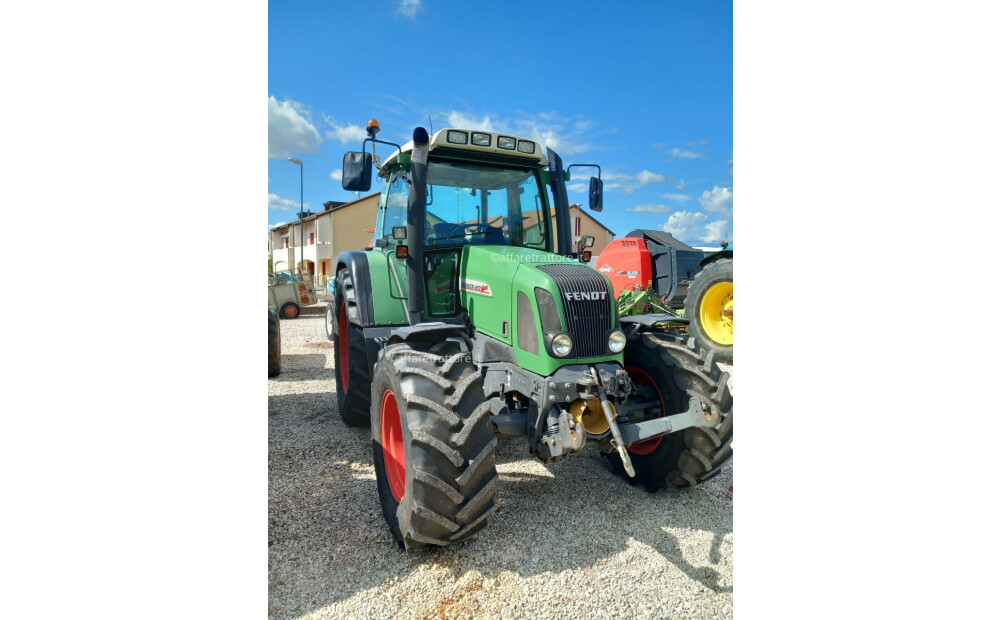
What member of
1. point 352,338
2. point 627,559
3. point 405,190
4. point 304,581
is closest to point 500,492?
point 627,559

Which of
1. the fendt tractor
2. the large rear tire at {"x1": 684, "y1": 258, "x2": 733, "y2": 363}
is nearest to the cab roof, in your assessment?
the fendt tractor

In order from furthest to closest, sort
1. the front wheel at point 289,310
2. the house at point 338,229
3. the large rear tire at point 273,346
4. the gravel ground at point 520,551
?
the front wheel at point 289,310
the large rear tire at point 273,346
the house at point 338,229
the gravel ground at point 520,551

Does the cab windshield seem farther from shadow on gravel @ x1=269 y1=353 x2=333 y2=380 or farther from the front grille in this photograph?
shadow on gravel @ x1=269 y1=353 x2=333 y2=380

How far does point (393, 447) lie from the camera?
2.77m

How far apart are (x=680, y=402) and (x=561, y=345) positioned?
2.71ft

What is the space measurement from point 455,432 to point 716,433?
4.64ft

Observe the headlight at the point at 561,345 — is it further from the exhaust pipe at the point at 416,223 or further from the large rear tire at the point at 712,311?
the large rear tire at the point at 712,311

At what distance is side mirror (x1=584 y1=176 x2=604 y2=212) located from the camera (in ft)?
12.1

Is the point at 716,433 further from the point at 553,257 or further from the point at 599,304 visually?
the point at 553,257

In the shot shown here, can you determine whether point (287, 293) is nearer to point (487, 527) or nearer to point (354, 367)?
point (354, 367)

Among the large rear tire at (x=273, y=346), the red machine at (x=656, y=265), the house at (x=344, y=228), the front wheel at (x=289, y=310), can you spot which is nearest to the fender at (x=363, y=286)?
the house at (x=344, y=228)

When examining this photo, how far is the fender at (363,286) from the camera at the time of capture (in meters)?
3.67

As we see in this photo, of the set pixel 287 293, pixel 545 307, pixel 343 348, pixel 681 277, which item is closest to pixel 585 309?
pixel 545 307

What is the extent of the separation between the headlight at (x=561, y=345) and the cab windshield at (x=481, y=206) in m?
1.13
